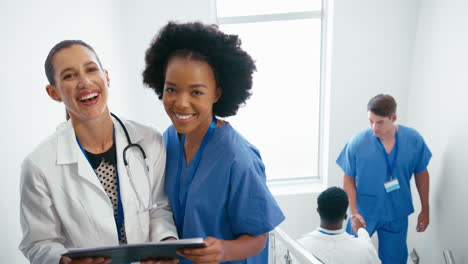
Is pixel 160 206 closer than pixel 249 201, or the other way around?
pixel 249 201

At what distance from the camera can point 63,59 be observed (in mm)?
→ 1006

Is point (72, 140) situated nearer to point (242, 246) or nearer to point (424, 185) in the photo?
point (242, 246)

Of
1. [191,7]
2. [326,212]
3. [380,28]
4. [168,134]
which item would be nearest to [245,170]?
[168,134]

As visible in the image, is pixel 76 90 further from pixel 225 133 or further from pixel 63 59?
pixel 225 133

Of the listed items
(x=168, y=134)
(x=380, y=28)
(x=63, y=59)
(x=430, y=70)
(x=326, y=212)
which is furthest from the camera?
(x=380, y=28)

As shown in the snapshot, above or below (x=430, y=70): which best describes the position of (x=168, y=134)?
below

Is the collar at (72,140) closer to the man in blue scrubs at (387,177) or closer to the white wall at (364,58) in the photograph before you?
the man in blue scrubs at (387,177)

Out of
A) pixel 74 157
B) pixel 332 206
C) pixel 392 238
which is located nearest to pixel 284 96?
pixel 392 238

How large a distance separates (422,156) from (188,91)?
1879 millimetres

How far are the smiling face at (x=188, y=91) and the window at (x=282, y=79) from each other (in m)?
1.74

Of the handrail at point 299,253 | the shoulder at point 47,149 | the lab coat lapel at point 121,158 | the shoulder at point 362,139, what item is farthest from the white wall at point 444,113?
the shoulder at point 47,149

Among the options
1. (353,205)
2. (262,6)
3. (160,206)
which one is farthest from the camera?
(262,6)

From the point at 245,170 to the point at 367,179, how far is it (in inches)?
60.6

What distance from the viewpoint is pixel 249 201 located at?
1.07m
